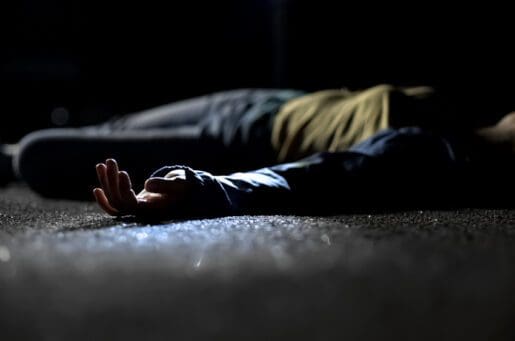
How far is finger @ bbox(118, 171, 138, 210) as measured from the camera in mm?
546

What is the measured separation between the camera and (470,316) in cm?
28


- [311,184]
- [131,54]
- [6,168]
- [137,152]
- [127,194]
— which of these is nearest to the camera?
[127,194]

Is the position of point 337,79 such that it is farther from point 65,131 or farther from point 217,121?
point 65,131

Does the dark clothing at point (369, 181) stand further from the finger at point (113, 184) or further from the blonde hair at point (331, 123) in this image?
the blonde hair at point (331, 123)

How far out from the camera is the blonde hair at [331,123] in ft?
3.15

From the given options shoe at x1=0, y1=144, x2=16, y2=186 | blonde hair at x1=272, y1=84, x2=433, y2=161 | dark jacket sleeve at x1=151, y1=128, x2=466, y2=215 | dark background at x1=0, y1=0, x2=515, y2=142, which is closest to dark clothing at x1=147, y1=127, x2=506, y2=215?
dark jacket sleeve at x1=151, y1=128, x2=466, y2=215

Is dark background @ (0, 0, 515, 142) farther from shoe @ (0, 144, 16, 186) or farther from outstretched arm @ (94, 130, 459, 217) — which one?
outstretched arm @ (94, 130, 459, 217)

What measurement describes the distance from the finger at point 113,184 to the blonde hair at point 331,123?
1.54 feet

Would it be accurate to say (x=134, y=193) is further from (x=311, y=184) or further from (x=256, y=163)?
A: (x=256, y=163)

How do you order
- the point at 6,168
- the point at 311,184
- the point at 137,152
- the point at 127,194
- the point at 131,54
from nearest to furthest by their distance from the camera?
the point at 127,194, the point at 311,184, the point at 137,152, the point at 6,168, the point at 131,54

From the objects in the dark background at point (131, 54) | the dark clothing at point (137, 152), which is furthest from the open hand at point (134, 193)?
the dark background at point (131, 54)

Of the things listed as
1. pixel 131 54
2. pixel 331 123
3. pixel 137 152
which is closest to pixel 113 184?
pixel 137 152

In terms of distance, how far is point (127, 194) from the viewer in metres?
0.55

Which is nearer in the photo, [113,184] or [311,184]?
[113,184]
